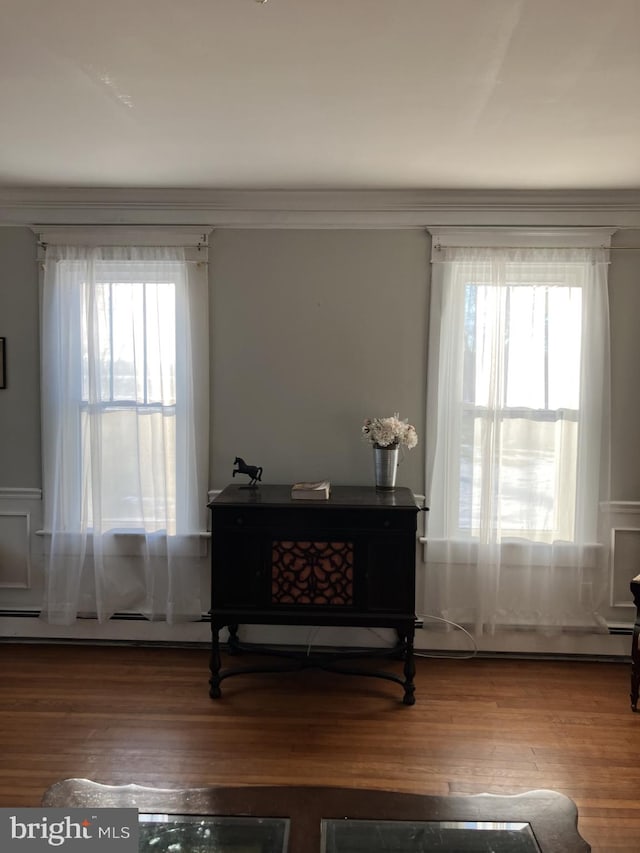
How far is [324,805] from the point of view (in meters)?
1.91

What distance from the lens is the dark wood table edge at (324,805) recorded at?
6.13 ft

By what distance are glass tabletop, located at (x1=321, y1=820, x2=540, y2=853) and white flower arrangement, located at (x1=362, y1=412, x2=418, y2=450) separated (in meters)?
2.13

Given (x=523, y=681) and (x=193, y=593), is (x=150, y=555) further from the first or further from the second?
(x=523, y=681)

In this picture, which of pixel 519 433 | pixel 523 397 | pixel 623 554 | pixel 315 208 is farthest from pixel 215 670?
pixel 315 208

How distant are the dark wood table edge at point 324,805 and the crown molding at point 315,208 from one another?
9.74 ft

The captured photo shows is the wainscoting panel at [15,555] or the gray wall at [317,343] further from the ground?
the gray wall at [317,343]

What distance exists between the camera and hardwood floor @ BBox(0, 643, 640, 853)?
2844 millimetres

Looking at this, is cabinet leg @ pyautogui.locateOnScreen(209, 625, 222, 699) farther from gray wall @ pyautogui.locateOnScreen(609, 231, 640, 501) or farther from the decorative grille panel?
gray wall @ pyautogui.locateOnScreen(609, 231, 640, 501)

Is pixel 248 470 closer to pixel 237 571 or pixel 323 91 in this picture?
pixel 237 571

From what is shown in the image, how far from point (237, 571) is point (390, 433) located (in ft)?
3.49

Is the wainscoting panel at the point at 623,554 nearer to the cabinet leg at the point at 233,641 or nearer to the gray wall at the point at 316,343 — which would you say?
the gray wall at the point at 316,343

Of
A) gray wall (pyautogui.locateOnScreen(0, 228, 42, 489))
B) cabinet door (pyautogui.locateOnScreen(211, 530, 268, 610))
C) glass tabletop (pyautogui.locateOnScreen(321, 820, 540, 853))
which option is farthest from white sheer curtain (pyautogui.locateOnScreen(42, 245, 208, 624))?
glass tabletop (pyautogui.locateOnScreen(321, 820, 540, 853))

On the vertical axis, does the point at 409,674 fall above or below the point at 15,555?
below

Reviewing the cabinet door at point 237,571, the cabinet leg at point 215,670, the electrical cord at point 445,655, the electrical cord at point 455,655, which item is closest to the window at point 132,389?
the cabinet door at point 237,571
